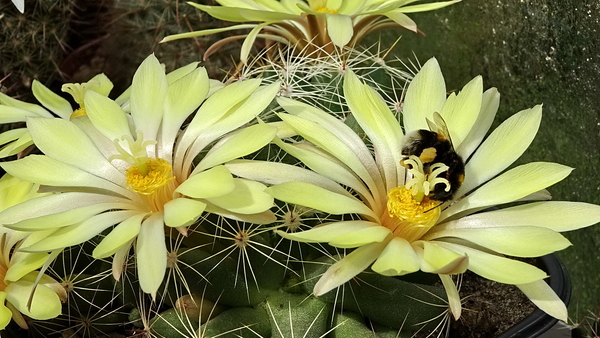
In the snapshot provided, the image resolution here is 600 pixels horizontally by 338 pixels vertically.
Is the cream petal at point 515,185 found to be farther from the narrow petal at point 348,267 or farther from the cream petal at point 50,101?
the cream petal at point 50,101

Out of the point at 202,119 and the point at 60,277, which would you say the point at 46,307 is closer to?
the point at 60,277

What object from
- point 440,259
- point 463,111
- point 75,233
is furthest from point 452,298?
point 75,233

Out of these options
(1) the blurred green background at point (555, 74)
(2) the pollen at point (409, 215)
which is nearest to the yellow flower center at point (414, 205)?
(2) the pollen at point (409, 215)

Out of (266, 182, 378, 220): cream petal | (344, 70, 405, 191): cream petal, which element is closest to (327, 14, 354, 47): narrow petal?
(344, 70, 405, 191): cream petal

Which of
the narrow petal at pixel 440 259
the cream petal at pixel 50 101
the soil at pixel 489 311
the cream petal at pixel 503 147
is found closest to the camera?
the narrow petal at pixel 440 259

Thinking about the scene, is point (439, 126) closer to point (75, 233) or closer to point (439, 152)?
point (439, 152)

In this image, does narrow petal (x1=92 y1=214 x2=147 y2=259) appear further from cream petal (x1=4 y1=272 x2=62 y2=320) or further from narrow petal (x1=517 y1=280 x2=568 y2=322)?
narrow petal (x1=517 y1=280 x2=568 y2=322)
